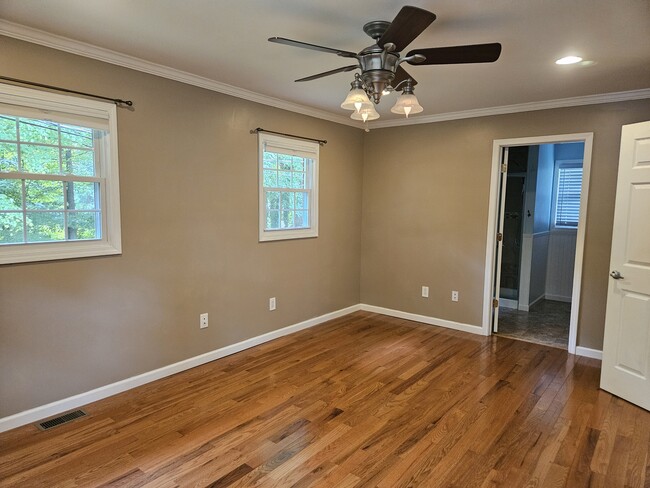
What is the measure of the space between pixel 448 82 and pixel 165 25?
7.09 feet

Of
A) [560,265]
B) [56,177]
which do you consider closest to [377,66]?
[56,177]

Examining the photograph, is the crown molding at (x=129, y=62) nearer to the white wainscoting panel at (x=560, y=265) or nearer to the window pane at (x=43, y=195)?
the window pane at (x=43, y=195)

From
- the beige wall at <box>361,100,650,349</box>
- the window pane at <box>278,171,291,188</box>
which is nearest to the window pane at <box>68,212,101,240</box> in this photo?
the window pane at <box>278,171,291,188</box>

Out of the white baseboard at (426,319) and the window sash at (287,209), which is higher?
the window sash at (287,209)

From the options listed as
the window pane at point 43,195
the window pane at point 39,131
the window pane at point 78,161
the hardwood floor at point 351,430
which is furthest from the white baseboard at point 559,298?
the window pane at point 39,131

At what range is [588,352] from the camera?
390cm

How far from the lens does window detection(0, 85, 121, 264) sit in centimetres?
249

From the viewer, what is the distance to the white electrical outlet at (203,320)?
358 cm

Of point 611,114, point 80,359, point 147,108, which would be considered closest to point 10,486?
point 80,359

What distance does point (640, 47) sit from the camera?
8.27 ft

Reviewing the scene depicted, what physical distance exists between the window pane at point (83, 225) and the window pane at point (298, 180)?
2062mm

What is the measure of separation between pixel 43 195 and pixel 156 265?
90 centimetres

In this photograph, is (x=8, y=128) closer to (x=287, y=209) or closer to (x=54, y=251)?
(x=54, y=251)

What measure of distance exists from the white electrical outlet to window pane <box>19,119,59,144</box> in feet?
5.68
